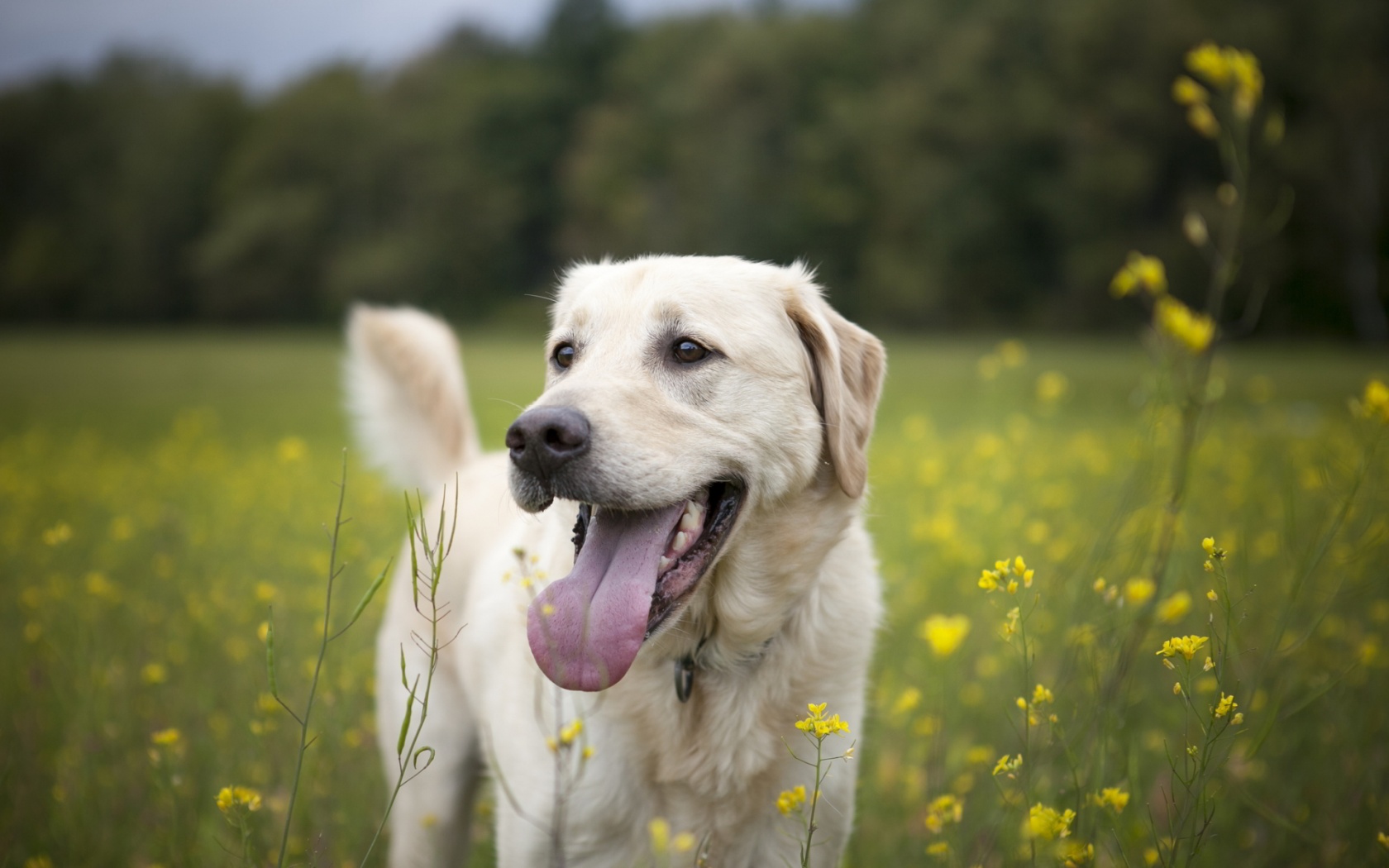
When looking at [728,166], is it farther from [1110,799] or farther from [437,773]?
[1110,799]

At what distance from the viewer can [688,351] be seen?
244cm

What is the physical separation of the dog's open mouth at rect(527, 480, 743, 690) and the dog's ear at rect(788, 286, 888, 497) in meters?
0.33

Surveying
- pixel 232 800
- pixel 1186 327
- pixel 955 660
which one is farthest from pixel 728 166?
pixel 232 800

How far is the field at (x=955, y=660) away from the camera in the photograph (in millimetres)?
2102

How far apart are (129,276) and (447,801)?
38.7 m

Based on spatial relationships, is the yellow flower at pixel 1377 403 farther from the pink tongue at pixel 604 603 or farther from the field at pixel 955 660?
the pink tongue at pixel 604 603

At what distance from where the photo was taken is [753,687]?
7.66 feet

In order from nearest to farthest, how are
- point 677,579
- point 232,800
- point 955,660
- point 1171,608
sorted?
point 232,800 → point 1171,608 → point 677,579 → point 955,660

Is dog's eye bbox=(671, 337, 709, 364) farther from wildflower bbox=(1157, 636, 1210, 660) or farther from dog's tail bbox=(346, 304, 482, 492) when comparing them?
dog's tail bbox=(346, 304, 482, 492)

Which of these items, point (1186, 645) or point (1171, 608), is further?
point (1171, 608)

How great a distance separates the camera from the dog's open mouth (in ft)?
6.53

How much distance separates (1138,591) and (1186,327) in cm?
66

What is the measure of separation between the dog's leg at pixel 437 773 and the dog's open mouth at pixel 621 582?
37.7 inches

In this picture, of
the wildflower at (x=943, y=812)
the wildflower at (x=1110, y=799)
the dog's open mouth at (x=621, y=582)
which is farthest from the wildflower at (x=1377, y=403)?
the dog's open mouth at (x=621, y=582)
